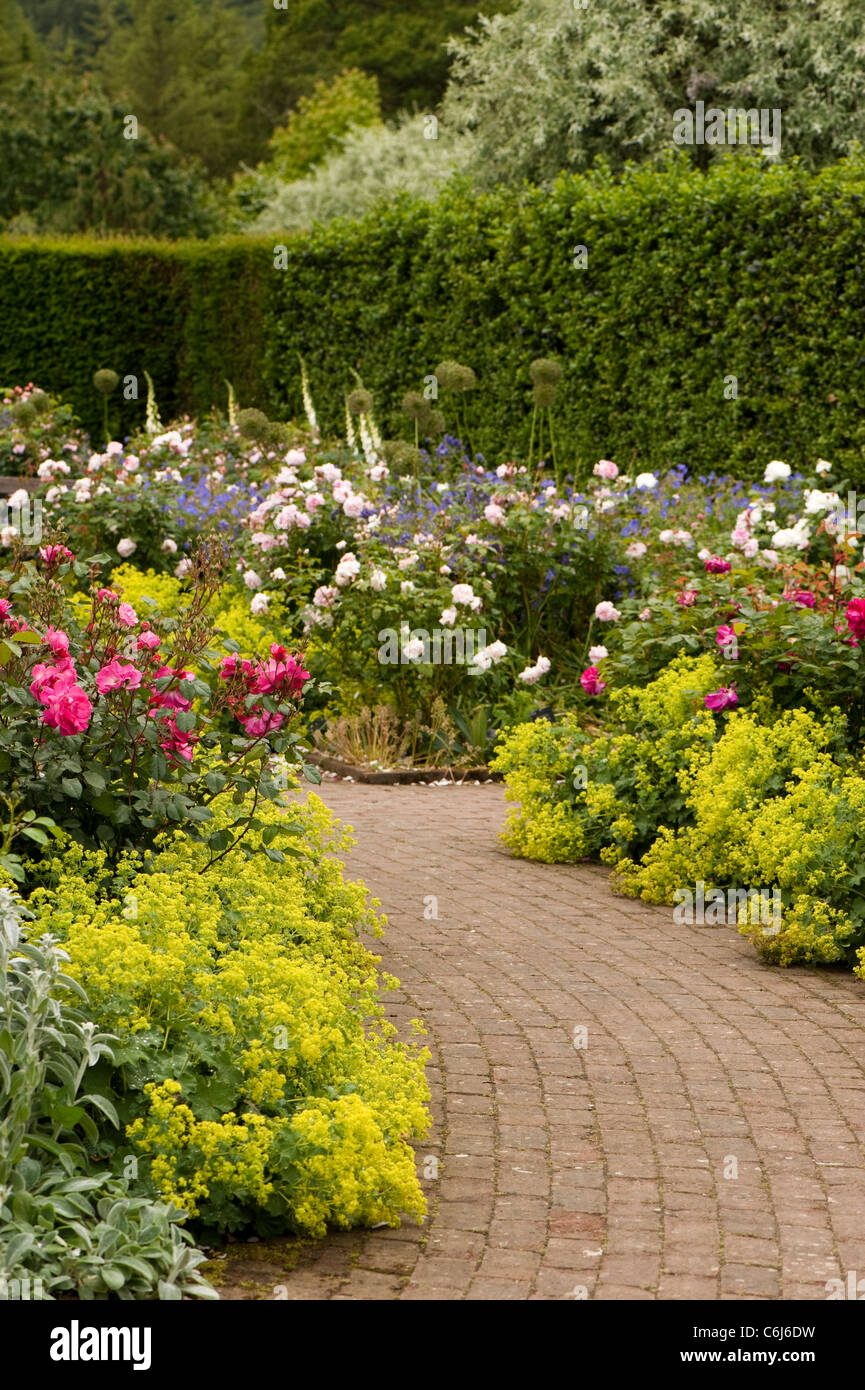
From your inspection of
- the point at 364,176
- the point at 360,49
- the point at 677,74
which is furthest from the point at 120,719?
the point at 360,49

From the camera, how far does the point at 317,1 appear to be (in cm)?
4406

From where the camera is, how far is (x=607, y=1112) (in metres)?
3.96

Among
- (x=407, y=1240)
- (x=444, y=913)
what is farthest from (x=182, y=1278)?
(x=444, y=913)

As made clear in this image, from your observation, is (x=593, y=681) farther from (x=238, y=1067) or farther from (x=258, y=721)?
(x=238, y=1067)

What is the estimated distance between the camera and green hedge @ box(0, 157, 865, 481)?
456 inches

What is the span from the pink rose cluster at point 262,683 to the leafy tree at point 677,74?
14.5 m

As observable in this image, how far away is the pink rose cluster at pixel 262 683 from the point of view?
4473mm

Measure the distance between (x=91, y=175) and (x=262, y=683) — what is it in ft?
98.4

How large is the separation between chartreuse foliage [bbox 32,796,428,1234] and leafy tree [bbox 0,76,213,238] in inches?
1152
